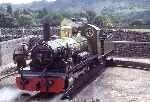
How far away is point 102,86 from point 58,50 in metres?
3.67

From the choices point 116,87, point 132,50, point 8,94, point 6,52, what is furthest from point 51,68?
point 132,50

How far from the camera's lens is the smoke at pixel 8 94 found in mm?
15745

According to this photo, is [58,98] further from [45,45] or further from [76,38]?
[76,38]

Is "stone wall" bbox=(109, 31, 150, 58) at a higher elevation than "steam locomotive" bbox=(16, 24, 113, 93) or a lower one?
lower

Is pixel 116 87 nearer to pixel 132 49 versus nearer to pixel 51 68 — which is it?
pixel 51 68

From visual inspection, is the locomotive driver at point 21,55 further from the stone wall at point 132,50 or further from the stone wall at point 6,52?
the stone wall at point 132,50

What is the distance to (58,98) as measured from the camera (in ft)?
51.8

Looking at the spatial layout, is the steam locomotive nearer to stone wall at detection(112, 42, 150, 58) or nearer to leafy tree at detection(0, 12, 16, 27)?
stone wall at detection(112, 42, 150, 58)

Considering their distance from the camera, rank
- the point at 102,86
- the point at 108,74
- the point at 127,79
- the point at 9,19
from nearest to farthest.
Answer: the point at 102,86 < the point at 127,79 < the point at 108,74 < the point at 9,19

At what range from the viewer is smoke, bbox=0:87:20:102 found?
15.7m

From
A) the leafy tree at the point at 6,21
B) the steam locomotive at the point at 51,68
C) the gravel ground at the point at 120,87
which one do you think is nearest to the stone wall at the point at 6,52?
the gravel ground at the point at 120,87

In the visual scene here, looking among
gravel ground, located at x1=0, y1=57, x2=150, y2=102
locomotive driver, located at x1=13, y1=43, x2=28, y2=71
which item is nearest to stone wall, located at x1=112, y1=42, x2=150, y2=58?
gravel ground, located at x1=0, y1=57, x2=150, y2=102

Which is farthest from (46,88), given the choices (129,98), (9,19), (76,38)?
(9,19)

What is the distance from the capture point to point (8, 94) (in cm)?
1672
